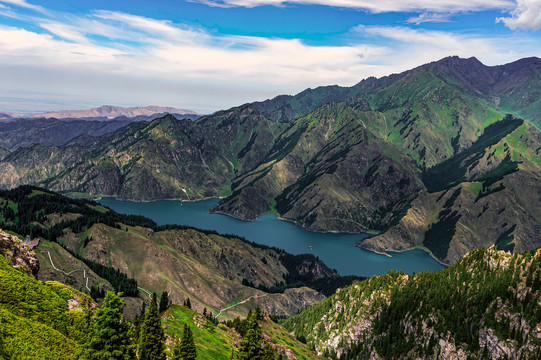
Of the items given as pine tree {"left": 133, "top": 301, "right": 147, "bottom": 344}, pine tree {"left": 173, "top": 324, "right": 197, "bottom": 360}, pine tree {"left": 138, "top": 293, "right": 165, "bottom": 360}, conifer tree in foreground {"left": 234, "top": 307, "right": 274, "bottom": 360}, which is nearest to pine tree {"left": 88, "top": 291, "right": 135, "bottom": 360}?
pine tree {"left": 138, "top": 293, "right": 165, "bottom": 360}

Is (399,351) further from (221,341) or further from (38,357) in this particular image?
(38,357)

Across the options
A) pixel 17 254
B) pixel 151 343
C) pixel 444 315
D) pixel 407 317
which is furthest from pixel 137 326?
pixel 444 315

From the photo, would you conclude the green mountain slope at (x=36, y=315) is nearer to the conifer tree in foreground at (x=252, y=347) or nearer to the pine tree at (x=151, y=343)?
the pine tree at (x=151, y=343)

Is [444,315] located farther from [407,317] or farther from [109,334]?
[109,334]

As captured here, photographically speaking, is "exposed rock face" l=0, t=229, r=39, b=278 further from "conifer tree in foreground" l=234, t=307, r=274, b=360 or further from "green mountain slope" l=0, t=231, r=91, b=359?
"conifer tree in foreground" l=234, t=307, r=274, b=360

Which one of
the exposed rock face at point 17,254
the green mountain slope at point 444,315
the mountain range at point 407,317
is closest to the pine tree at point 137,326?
the mountain range at point 407,317
